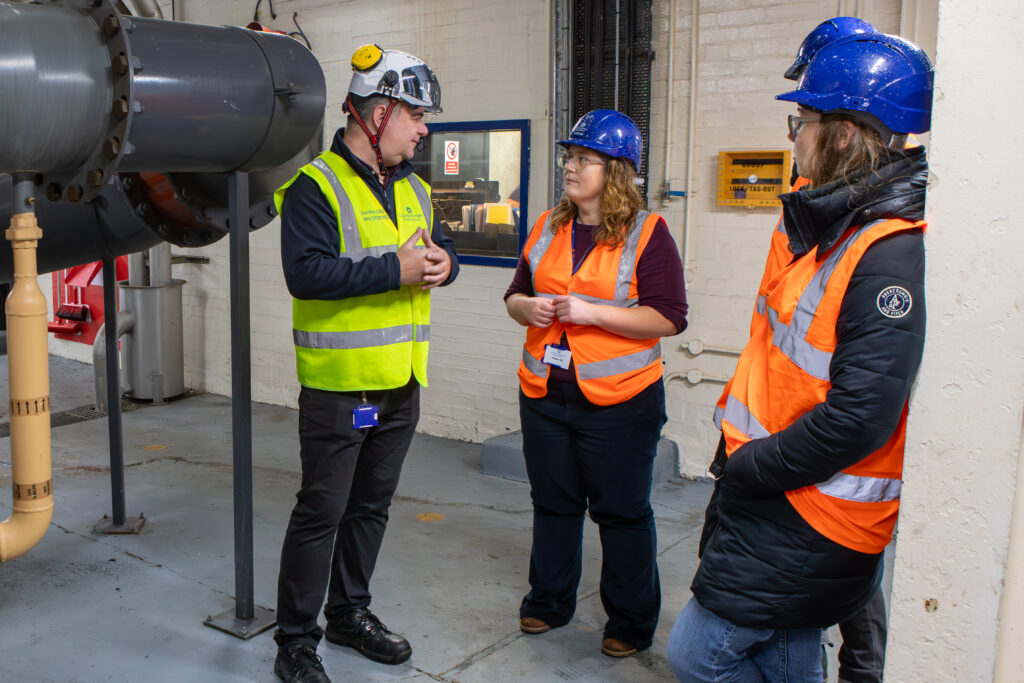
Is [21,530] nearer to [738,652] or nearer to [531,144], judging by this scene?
[738,652]

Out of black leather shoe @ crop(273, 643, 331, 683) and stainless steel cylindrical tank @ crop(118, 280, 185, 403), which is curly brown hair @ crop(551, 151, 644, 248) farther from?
stainless steel cylindrical tank @ crop(118, 280, 185, 403)

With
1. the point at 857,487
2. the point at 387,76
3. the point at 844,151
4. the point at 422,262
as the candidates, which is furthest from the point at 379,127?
the point at 857,487

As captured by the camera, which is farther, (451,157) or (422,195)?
(451,157)

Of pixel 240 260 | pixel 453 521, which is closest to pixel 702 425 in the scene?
pixel 453 521

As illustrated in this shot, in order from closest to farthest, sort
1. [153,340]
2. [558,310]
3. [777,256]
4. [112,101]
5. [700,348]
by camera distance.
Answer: [777,256], [112,101], [558,310], [700,348], [153,340]

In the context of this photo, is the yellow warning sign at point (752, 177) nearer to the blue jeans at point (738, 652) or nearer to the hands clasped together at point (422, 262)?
the hands clasped together at point (422, 262)

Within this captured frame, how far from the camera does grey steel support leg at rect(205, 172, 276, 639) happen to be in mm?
2842

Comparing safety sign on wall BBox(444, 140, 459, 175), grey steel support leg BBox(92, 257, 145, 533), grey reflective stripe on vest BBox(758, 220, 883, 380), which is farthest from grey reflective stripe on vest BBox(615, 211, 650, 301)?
safety sign on wall BBox(444, 140, 459, 175)

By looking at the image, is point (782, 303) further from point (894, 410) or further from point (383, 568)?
point (383, 568)

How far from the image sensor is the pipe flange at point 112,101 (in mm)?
2343

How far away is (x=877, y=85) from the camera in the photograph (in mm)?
1531

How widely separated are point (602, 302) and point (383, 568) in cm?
155

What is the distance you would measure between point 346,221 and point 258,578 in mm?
1626

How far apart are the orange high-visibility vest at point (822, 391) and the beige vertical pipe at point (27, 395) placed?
177 centimetres
